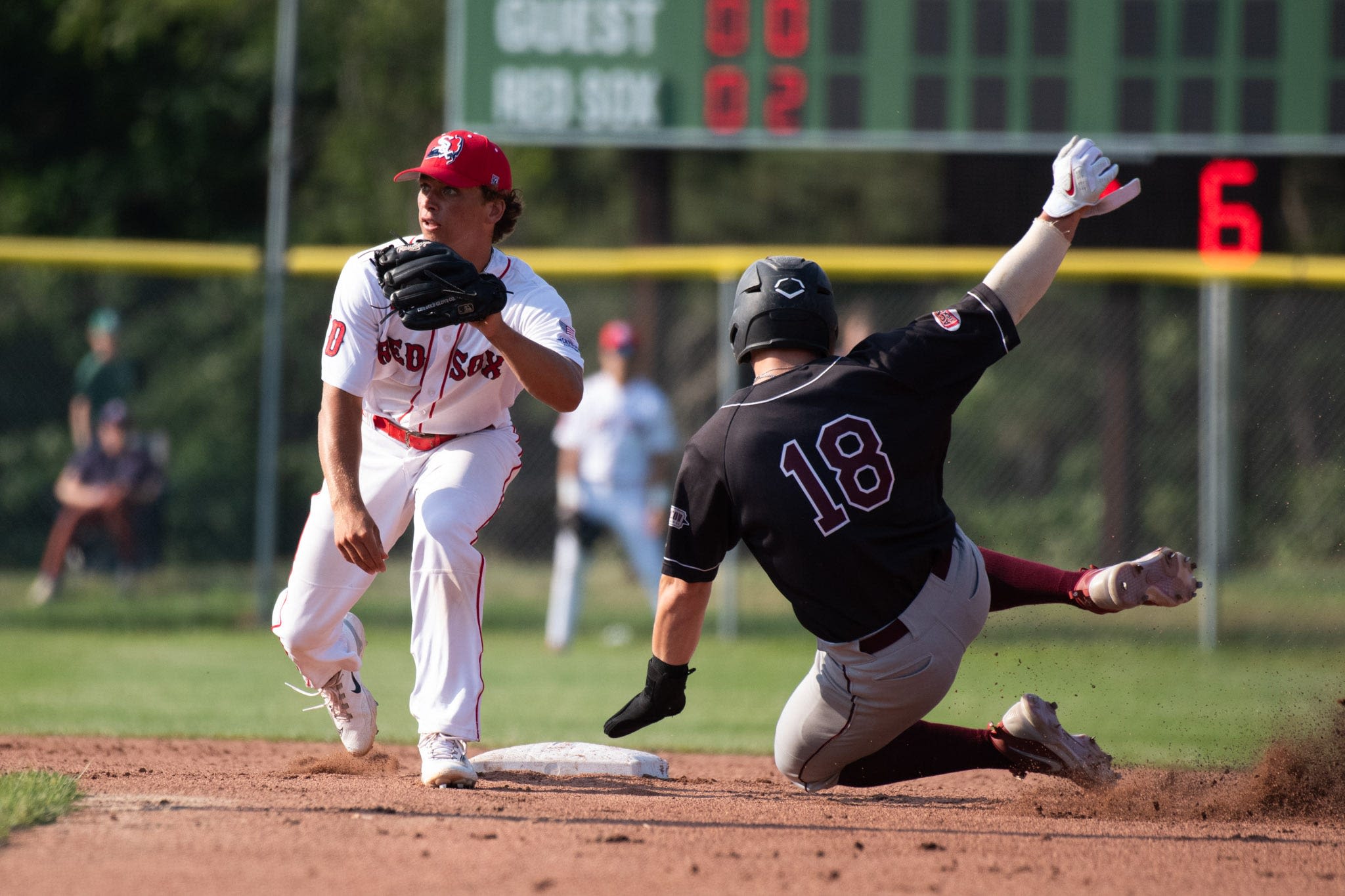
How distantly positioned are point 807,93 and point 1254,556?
485cm

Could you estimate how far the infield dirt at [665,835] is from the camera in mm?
3172

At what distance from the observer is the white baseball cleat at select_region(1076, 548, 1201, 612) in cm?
397

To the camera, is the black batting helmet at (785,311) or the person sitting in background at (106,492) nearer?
the black batting helmet at (785,311)

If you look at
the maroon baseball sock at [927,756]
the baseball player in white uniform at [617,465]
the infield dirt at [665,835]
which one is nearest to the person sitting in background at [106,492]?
the baseball player in white uniform at [617,465]

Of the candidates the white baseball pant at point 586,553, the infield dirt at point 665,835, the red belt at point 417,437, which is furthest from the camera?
the white baseball pant at point 586,553

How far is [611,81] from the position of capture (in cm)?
1085

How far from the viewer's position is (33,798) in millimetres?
3801

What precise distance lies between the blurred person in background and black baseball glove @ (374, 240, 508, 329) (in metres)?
7.41

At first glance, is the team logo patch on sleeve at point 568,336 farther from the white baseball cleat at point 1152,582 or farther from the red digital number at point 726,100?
the red digital number at point 726,100

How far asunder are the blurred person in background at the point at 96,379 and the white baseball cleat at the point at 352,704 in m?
6.47

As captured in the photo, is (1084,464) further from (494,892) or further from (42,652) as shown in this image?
(494,892)

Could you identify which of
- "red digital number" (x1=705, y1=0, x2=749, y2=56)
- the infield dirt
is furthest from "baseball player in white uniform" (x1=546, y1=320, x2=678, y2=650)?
the infield dirt

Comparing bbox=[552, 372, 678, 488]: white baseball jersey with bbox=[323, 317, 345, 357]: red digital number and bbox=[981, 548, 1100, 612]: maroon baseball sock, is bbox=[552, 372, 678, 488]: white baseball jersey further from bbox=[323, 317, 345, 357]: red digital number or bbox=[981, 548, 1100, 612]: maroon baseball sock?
bbox=[981, 548, 1100, 612]: maroon baseball sock

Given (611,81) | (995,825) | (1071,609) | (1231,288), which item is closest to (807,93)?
(611,81)
